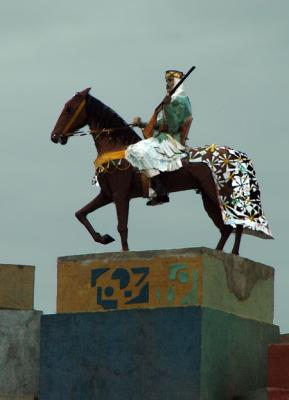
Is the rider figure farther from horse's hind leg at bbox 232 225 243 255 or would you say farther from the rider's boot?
horse's hind leg at bbox 232 225 243 255

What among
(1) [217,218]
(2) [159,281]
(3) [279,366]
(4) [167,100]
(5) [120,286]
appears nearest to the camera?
(3) [279,366]

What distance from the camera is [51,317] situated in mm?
29391

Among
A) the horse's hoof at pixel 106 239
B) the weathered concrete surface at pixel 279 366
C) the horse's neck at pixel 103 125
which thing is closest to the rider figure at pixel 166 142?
the horse's neck at pixel 103 125

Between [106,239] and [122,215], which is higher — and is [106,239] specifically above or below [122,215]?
below

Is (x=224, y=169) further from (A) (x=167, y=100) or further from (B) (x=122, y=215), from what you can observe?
(B) (x=122, y=215)

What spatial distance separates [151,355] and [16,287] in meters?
4.37

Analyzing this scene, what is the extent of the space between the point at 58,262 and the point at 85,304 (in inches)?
35.6

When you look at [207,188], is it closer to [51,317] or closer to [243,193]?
[243,193]

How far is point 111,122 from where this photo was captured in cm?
3067

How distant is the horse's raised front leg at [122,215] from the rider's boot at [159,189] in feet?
1.48

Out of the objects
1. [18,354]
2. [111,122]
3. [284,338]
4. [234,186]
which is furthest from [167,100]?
[18,354]

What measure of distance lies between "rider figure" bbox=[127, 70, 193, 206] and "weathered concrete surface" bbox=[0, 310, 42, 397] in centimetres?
308

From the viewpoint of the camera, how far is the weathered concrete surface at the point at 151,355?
1101 inches

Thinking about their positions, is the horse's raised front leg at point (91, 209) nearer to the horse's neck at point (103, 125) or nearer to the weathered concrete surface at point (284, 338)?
the horse's neck at point (103, 125)
